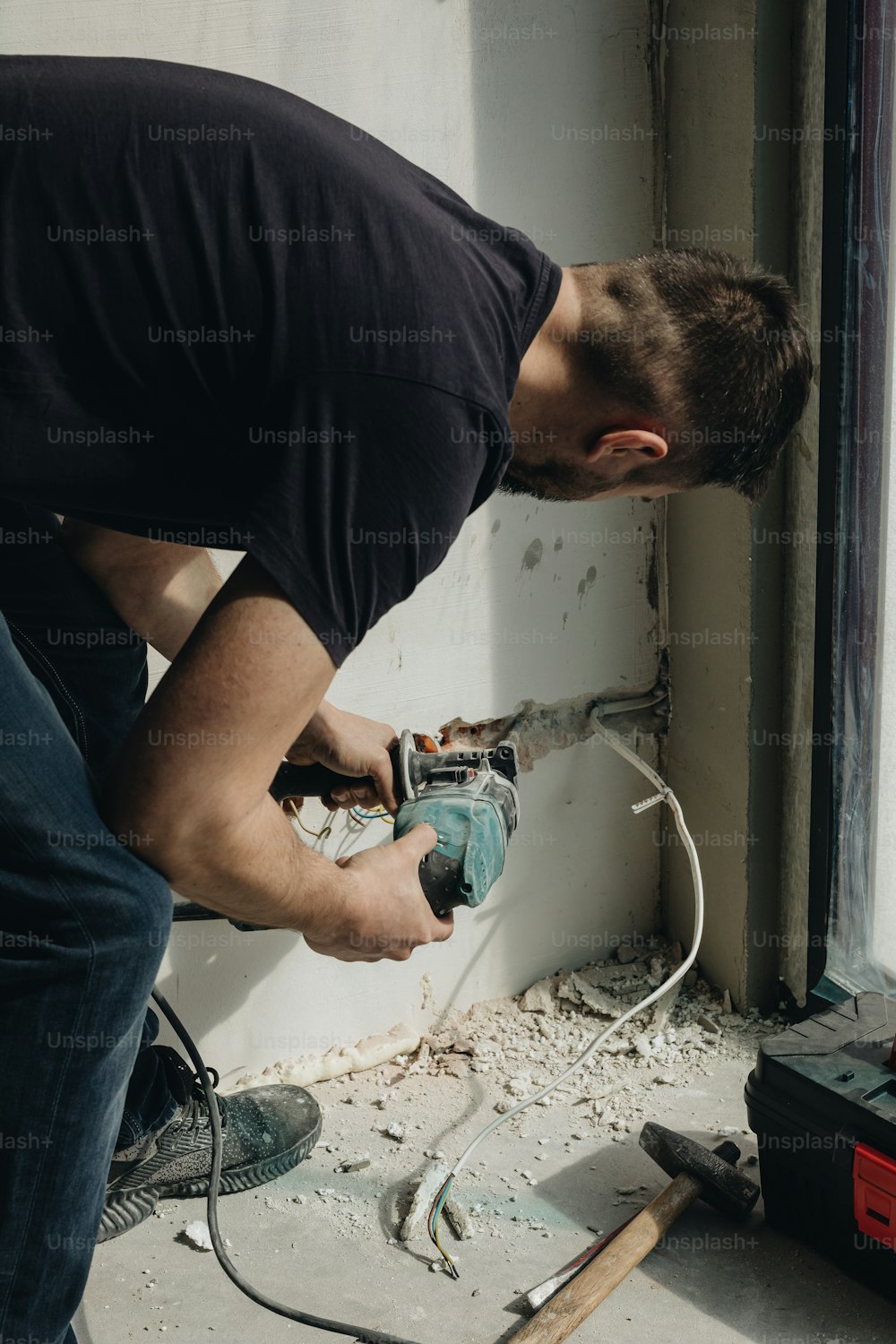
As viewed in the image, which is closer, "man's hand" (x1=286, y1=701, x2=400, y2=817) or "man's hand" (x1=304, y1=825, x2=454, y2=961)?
"man's hand" (x1=304, y1=825, x2=454, y2=961)

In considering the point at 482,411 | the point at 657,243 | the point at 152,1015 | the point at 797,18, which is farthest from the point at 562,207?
the point at 152,1015

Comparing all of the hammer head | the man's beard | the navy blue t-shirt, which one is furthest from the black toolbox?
the navy blue t-shirt

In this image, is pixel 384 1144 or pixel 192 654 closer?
pixel 192 654

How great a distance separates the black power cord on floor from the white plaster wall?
156 mm

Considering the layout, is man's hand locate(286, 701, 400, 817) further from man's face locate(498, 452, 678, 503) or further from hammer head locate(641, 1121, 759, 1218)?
hammer head locate(641, 1121, 759, 1218)

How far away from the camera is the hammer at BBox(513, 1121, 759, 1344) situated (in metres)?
1.59

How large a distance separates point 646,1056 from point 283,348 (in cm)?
160

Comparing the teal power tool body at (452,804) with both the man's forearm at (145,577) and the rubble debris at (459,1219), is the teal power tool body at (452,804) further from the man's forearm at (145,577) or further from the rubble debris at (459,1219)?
the rubble debris at (459,1219)

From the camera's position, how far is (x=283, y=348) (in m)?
1.13

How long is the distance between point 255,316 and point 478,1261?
138 centimetres

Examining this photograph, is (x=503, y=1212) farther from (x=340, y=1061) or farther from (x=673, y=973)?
(x=673, y=973)

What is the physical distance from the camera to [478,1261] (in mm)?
1803

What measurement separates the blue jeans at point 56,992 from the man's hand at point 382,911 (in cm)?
19

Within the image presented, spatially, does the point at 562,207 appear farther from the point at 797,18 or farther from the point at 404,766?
the point at 404,766
